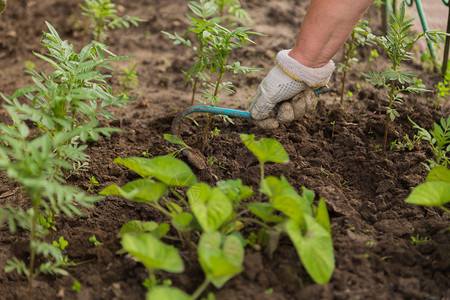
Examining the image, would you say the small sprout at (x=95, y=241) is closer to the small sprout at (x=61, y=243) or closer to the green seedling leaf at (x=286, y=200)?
the small sprout at (x=61, y=243)

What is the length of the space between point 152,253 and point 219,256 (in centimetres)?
24

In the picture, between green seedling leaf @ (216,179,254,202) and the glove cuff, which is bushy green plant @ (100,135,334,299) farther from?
the glove cuff

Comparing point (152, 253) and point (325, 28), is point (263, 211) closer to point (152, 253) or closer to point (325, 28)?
point (152, 253)

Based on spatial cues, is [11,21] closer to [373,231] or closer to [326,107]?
[326,107]

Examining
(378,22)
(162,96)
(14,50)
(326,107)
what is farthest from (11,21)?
(378,22)


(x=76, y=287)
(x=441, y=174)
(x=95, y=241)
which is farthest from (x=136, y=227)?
(x=441, y=174)

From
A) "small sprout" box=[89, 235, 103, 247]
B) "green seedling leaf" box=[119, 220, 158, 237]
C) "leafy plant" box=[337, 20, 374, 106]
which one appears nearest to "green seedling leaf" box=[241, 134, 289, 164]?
"green seedling leaf" box=[119, 220, 158, 237]

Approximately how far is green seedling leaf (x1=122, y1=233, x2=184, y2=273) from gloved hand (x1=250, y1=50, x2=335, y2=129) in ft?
3.69

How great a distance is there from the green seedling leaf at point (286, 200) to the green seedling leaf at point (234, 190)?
0.33ft

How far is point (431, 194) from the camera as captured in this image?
2000mm

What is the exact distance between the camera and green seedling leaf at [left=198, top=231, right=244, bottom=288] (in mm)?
1732

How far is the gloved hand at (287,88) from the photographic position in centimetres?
260

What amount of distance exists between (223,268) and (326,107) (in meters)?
1.95

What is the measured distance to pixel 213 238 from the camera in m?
1.87
